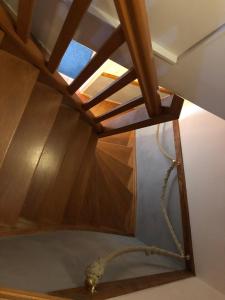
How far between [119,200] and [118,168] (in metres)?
0.38

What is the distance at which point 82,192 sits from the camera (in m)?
2.07

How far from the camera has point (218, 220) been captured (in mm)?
1657

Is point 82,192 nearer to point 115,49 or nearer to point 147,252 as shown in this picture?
point 147,252

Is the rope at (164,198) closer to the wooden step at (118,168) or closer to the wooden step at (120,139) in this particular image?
the wooden step at (118,168)

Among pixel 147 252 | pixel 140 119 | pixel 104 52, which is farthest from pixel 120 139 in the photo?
pixel 104 52

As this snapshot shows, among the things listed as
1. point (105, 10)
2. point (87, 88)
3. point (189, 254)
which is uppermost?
point (87, 88)

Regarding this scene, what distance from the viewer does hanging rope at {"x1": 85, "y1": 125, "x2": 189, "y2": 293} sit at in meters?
0.97

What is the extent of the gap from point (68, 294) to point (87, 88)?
2.63 meters

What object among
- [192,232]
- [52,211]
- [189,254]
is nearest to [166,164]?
[192,232]

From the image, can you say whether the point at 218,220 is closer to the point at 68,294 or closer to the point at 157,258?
the point at 157,258

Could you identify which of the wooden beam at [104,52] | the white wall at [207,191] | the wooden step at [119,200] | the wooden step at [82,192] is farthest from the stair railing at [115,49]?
the wooden step at [119,200]

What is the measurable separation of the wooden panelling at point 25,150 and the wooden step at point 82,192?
63 centimetres

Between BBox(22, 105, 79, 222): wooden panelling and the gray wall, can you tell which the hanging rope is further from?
BBox(22, 105, 79, 222): wooden panelling

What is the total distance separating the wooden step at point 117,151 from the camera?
2.83m
